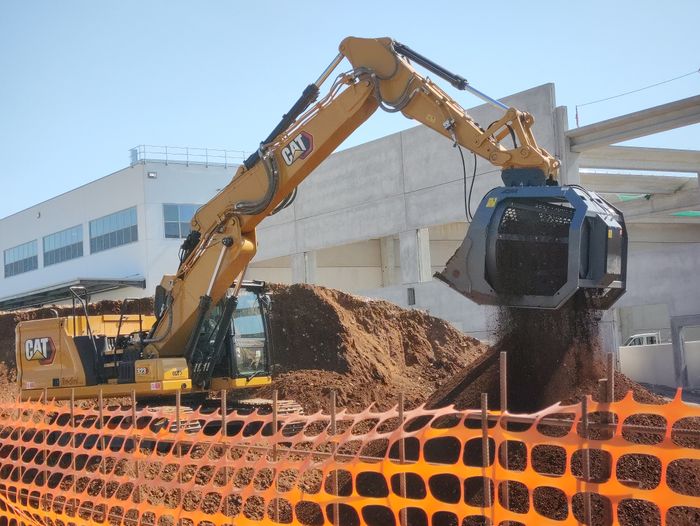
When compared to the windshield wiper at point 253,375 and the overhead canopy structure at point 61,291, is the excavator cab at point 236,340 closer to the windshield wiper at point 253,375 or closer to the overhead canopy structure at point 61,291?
the windshield wiper at point 253,375

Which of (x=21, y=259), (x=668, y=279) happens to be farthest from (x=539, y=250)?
(x=21, y=259)

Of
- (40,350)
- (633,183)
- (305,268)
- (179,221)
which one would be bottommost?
(40,350)

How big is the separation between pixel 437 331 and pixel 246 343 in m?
11.8

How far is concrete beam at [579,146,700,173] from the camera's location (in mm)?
25359

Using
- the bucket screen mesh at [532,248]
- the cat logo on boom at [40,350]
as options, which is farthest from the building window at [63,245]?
the bucket screen mesh at [532,248]

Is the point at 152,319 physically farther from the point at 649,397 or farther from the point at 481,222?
the point at 649,397

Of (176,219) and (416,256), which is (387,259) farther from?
(176,219)

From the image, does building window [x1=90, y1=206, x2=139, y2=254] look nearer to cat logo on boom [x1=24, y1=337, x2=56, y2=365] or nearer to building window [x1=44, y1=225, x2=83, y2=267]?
building window [x1=44, y1=225, x2=83, y2=267]

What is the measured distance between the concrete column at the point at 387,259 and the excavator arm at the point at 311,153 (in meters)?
24.1

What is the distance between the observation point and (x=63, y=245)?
48594 mm

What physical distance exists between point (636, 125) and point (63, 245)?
117 ft

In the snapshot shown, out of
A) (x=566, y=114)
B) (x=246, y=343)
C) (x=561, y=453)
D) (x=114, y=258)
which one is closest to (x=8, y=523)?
(x=246, y=343)

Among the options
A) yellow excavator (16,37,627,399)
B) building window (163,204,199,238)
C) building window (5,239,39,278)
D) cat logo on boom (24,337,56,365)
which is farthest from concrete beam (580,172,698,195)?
building window (5,239,39,278)

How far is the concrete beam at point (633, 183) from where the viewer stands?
27.7 m
